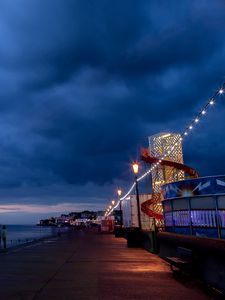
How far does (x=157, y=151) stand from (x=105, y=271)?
32.2 m

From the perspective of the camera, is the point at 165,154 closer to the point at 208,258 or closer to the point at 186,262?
the point at 186,262

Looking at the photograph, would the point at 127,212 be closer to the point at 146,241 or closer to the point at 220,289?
the point at 146,241

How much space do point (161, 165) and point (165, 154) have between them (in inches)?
52.6

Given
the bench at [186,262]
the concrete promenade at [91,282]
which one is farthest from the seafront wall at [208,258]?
the concrete promenade at [91,282]

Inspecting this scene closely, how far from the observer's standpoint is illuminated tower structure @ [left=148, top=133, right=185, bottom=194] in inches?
1695

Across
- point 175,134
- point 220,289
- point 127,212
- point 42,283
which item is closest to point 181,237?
point 220,289

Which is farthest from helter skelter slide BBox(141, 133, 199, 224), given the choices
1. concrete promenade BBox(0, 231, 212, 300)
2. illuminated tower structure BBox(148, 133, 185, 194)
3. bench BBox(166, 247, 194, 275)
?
bench BBox(166, 247, 194, 275)

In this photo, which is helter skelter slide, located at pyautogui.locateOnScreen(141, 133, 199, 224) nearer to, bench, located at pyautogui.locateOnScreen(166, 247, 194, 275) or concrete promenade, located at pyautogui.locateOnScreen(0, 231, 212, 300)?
concrete promenade, located at pyautogui.locateOnScreen(0, 231, 212, 300)

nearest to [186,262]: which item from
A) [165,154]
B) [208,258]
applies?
[208,258]

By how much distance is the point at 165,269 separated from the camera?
47.1 ft

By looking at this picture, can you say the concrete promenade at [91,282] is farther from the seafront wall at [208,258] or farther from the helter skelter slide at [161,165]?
the helter skelter slide at [161,165]

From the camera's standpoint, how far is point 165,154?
44.2 metres

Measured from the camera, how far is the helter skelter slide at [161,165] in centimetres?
4297

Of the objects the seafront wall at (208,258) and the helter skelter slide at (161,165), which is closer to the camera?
the seafront wall at (208,258)
